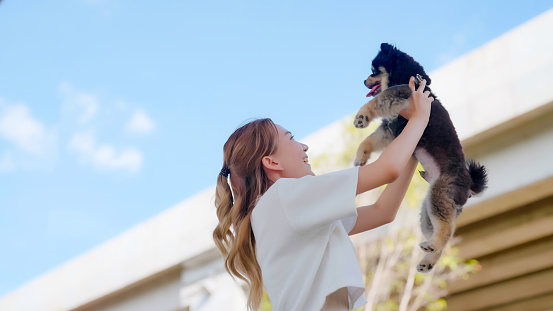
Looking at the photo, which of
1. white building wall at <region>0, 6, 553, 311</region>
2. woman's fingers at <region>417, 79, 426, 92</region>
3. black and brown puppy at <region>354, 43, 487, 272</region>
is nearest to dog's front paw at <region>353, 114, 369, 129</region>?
black and brown puppy at <region>354, 43, 487, 272</region>

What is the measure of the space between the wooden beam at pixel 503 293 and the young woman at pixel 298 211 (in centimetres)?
439

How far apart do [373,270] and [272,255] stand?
10.9 feet

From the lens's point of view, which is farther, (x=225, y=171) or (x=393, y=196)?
(x=225, y=171)

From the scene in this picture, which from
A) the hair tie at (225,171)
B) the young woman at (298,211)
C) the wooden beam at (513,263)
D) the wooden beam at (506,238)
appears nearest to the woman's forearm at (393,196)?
the young woman at (298,211)

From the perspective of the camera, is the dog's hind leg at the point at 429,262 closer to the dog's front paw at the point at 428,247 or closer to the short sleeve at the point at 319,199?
the dog's front paw at the point at 428,247

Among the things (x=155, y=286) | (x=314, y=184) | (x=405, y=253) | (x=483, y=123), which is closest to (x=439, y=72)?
(x=483, y=123)

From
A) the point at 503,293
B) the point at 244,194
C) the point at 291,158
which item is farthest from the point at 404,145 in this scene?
the point at 503,293

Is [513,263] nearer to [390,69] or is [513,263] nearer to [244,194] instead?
[244,194]

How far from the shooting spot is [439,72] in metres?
3.99

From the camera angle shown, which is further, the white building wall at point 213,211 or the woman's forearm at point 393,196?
the white building wall at point 213,211

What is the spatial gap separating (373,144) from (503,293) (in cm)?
498

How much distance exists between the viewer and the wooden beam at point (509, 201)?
4.01m

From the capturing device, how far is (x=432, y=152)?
119 cm

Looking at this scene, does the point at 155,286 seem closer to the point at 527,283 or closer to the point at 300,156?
the point at 527,283
